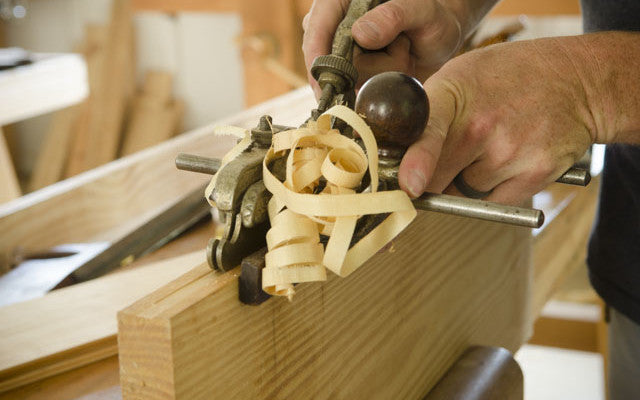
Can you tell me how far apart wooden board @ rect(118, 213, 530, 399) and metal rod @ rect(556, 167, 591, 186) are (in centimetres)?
14

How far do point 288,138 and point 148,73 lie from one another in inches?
140

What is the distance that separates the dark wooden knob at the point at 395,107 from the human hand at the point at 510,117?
0.21 ft

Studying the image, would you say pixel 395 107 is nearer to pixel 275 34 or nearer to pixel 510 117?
pixel 510 117

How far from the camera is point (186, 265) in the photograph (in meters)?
0.93

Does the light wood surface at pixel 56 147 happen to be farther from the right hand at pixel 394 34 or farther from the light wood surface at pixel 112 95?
the right hand at pixel 394 34

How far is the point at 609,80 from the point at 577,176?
13 centimetres

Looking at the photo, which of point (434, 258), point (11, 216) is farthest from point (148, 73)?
point (434, 258)

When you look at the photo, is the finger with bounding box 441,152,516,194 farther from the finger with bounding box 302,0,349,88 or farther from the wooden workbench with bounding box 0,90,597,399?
the finger with bounding box 302,0,349,88

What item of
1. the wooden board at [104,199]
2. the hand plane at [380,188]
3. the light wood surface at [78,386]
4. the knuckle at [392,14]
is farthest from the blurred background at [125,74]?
the hand plane at [380,188]

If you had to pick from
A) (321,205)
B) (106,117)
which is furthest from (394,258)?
(106,117)

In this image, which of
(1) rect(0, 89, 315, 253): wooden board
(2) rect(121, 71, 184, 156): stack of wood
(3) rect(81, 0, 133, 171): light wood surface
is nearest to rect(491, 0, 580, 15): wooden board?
(1) rect(0, 89, 315, 253): wooden board

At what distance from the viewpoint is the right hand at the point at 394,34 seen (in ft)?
2.48

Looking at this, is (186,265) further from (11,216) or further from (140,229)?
(11,216)

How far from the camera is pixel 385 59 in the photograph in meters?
0.82
